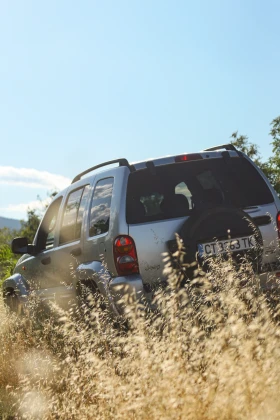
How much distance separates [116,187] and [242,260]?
1.35 meters

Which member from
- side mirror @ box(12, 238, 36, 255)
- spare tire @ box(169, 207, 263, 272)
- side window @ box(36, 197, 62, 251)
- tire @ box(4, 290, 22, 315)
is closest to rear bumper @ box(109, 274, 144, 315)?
spare tire @ box(169, 207, 263, 272)

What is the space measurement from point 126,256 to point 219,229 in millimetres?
848

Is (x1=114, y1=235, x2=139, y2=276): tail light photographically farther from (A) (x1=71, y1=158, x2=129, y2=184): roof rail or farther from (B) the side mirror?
(B) the side mirror

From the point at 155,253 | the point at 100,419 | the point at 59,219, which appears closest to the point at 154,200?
the point at 155,253

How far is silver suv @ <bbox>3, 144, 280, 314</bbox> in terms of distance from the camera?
17.5 ft

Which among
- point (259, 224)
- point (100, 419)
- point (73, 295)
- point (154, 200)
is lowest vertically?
point (100, 419)

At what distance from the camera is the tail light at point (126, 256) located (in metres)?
5.37

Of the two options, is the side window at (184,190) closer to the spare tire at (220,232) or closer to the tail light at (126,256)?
the spare tire at (220,232)

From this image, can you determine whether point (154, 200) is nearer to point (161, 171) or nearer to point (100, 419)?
point (161, 171)

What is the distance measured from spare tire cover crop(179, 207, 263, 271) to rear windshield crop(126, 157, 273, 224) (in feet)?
0.47

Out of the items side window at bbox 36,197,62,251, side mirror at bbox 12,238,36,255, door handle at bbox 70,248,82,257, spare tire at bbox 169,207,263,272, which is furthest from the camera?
side mirror at bbox 12,238,36,255

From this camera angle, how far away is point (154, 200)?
5809mm

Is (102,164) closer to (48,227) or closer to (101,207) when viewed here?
(101,207)

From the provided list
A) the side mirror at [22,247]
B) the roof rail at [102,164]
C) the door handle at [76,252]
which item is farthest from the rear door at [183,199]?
the side mirror at [22,247]
